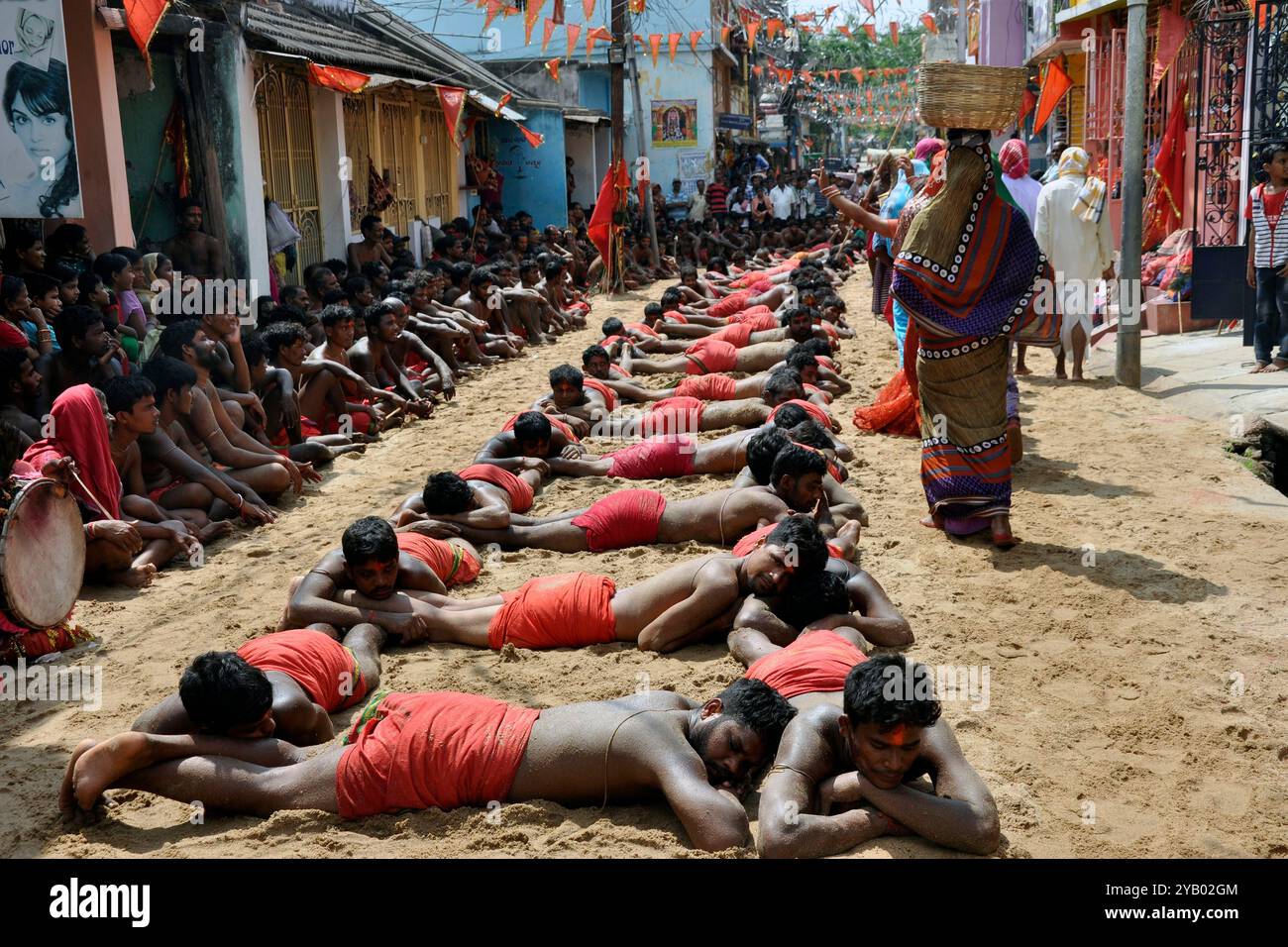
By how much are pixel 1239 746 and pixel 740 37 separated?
39.7 meters

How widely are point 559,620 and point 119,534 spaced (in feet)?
7.25

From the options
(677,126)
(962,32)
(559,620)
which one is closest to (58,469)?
(559,620)

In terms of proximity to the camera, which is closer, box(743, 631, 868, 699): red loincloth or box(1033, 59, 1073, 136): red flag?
box(743, 631, 868, 699): red loincloth

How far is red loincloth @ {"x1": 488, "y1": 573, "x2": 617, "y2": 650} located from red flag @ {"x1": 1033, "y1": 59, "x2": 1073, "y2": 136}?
50.5 ft

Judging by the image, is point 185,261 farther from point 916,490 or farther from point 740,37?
point 740,37

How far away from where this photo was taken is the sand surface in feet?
11.3

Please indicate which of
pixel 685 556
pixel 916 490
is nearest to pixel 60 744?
pixel 685 556

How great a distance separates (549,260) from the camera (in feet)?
51.0

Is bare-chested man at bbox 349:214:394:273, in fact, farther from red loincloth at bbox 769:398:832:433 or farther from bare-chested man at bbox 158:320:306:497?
red loincloth at bbox 769:398:832:433

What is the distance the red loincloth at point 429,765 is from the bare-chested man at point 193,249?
758 centimetres

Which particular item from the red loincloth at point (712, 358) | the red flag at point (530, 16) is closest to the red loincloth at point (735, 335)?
the red loincloth at point (712, 358)

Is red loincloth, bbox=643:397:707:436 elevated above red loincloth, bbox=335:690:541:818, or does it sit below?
above

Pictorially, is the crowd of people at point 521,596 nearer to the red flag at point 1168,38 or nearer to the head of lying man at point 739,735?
the head of lying man at point 739,735

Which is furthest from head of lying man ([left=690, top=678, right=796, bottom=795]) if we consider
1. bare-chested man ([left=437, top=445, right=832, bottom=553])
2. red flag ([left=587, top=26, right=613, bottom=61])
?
red flag ([left=587, top=26, right=613, bottom=61])
